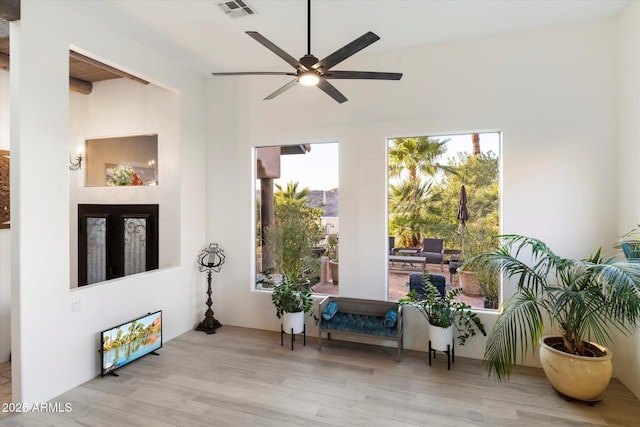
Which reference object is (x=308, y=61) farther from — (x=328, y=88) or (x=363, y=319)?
(x=363, y=319)

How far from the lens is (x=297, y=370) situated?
11.4 ft

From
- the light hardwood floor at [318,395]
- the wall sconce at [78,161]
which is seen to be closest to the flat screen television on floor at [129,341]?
the light hardwood floor at [318,395]

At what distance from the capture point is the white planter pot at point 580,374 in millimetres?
2766

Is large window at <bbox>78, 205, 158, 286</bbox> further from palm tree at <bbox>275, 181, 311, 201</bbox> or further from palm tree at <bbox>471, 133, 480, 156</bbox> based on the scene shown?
palm tree at <bbox>471, 133, 480, 156</bbox>

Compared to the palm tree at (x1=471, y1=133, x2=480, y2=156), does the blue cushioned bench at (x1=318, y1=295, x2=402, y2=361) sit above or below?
below

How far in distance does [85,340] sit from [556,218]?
4953 millimetres

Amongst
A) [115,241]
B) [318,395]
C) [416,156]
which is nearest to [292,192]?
[416,156]

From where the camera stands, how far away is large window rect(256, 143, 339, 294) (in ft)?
14.6

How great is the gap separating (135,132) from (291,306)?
3.32 metres

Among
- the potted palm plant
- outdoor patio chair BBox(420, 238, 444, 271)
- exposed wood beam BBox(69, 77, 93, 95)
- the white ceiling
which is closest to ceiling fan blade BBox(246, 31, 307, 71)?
the white ceiling

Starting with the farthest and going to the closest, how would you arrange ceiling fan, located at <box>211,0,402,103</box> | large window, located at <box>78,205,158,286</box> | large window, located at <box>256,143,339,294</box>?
large window, located at <box>78,205,158,286</box> → large window, located at <box>256,143,339,294</box> → ceiling fan, located at <box>211,0,402,103</box>

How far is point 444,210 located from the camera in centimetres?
400

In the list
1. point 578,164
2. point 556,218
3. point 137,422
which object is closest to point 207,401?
point 137,422

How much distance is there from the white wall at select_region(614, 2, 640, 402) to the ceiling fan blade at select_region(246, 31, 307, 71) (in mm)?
3076
